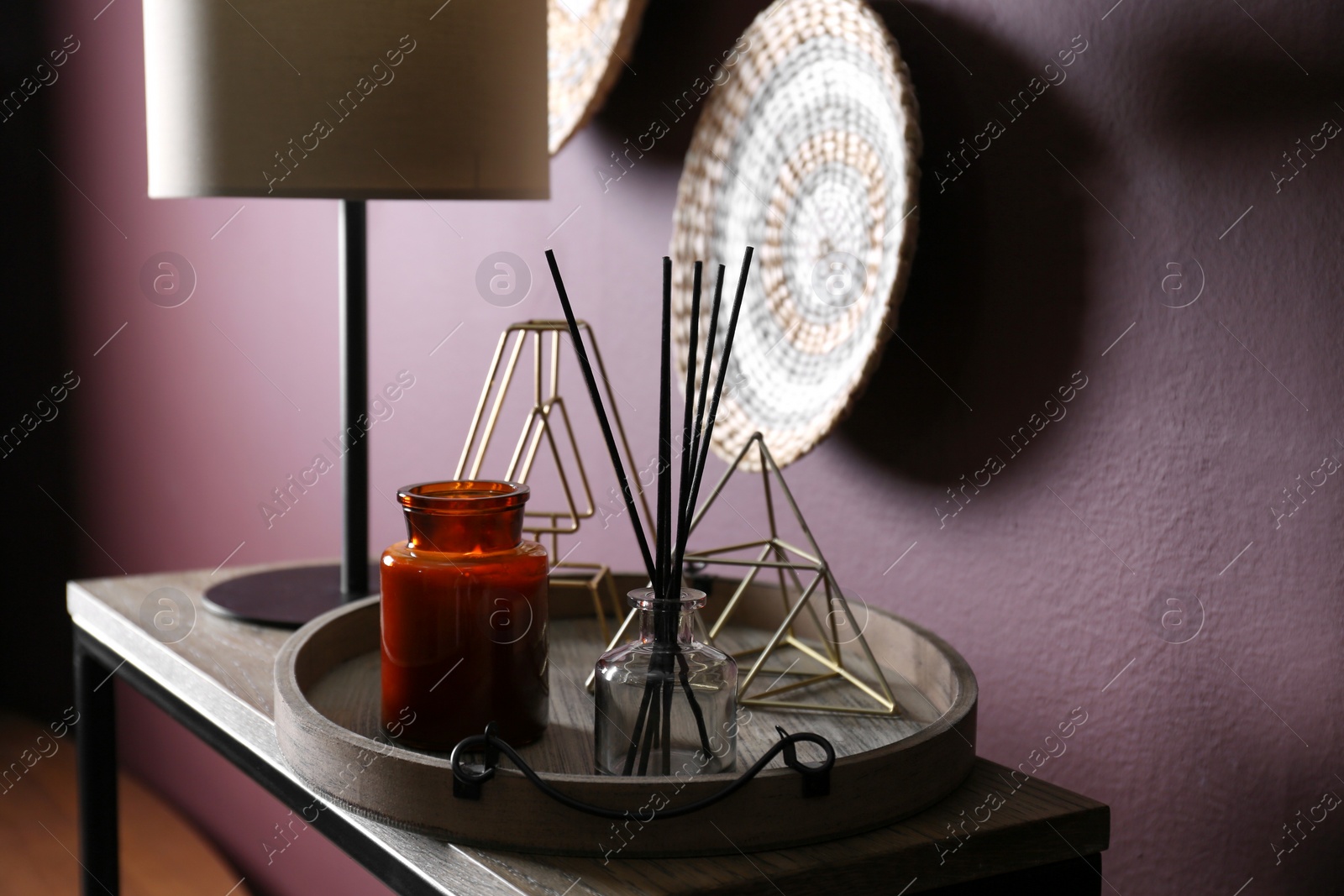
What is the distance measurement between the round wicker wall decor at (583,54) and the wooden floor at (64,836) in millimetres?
1667

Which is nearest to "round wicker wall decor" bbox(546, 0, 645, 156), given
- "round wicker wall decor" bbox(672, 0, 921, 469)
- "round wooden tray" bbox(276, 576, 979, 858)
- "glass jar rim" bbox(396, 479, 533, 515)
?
"round wicker wall decor" bbox(672, 0, 921, 469)

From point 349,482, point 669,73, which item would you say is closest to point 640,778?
point 349,482

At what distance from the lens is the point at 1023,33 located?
101 centimetres

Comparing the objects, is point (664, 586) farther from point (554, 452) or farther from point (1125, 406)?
point (1125, 406)

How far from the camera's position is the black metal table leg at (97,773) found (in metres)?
1.28

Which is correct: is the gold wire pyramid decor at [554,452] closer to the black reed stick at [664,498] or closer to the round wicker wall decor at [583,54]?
the black reed stick at [664,498]

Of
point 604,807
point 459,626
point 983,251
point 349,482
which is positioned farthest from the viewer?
point 349,482

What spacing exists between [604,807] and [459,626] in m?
0.17

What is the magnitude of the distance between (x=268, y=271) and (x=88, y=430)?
85 centimetres

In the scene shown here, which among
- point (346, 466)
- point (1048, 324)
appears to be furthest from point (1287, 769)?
point (346, 466)

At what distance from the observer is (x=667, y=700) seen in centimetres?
72

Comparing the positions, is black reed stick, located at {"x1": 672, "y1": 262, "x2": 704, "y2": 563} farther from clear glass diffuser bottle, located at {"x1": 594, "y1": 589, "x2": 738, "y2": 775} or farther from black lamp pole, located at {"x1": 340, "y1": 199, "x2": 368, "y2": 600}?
black lamp pole, located at {"x1": 340, "y1": 199, "x2": 368, "y2": 600}

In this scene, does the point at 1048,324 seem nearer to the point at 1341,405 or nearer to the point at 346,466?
the point at 1341,405

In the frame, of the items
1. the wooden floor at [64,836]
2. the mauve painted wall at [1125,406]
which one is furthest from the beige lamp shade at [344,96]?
the wooden floor at [64,836]
